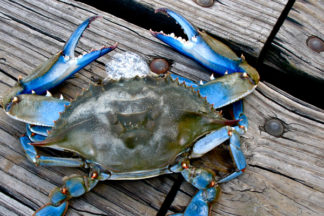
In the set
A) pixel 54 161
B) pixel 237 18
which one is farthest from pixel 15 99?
pixel 237 18

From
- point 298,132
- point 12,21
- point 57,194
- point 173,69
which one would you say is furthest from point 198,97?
point 12,21

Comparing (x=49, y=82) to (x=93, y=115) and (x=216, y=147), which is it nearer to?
(x=93, y=115)

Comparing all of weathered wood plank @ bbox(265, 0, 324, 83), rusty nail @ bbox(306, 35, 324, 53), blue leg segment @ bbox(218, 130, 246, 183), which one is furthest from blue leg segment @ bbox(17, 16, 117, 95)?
rusty nail @ bbox(306, 35, 324, 53)

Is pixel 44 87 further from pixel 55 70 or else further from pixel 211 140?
pixel 211 140

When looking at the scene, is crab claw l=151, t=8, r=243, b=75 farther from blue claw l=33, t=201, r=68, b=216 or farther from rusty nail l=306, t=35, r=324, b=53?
blue claw l=33, t=201, r=68, b=216

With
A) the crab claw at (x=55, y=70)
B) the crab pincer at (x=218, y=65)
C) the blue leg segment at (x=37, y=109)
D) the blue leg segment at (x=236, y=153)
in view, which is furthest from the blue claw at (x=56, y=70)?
the blue leg segment at (x=236, y=153)
